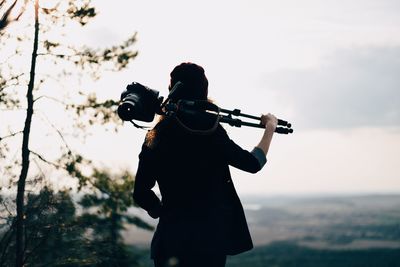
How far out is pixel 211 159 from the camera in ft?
10.2

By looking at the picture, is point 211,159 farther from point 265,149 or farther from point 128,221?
point 128,221

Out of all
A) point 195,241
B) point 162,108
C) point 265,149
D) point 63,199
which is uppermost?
point 63,199

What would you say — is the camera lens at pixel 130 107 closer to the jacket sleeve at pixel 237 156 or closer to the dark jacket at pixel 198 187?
the dark jacket at pixel 198 187

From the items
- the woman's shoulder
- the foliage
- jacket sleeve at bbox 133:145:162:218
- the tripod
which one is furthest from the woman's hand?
the foliage

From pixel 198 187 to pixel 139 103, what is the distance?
0.60 metres

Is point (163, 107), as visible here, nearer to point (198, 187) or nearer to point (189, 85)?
point (189, 85)

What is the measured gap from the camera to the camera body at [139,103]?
116 inches

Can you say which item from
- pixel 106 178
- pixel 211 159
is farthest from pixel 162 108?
pixel 106 178

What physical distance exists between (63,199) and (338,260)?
134 metres

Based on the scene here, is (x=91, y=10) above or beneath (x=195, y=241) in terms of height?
above

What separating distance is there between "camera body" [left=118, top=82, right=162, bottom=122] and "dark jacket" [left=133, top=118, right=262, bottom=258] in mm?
147

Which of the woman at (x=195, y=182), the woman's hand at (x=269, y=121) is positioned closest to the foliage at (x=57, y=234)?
the woman at (x=195, y=182)

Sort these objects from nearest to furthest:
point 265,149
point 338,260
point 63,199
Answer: point 265,149 → point 63,199 → point 338,260

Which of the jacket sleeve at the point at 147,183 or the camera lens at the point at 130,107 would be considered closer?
the camera lens at the point at 130,107
